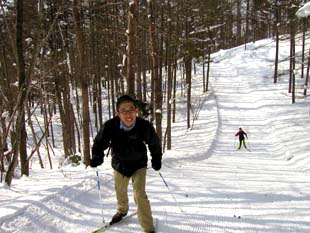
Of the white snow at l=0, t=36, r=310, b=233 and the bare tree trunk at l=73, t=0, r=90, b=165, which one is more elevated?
the bare tree trunk at l=73, t=0, r=90, b=165

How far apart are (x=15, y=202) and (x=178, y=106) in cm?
3393

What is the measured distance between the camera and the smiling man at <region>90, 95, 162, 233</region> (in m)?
4.84

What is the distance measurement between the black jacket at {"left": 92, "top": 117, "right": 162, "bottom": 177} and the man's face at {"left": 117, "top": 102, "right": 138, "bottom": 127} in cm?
14

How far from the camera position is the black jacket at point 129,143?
487cm

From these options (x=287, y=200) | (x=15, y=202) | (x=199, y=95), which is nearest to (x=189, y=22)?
(x=199, y=95)

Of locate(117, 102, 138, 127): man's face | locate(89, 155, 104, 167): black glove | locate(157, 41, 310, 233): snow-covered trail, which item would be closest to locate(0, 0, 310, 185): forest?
locate(117, 102, 138, 127): man's face

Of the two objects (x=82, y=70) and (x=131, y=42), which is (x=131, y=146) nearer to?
(x=131, y=42)

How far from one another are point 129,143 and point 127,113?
1.40 feet

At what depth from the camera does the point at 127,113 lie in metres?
4.76

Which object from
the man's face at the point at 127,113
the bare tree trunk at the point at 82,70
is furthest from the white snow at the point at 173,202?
the bare tree trunk at the point at 82,70

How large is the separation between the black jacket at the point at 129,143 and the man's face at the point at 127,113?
14 centimetres

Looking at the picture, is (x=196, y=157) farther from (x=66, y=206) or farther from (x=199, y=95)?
(x=199, y=95)

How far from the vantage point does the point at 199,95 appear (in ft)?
132

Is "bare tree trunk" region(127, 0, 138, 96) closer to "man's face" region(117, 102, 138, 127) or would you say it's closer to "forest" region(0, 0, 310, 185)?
"forest" region(0, 0, 310, 185)
